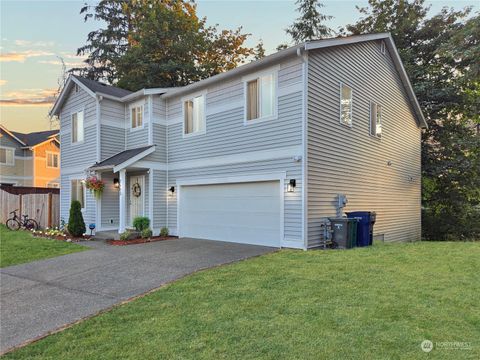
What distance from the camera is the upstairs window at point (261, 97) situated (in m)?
10.3

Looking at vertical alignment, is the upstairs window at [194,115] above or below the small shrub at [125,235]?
above

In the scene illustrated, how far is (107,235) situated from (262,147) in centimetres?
646

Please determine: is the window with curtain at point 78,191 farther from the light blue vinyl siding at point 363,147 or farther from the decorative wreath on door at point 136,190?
the light blue vinyl siding at point 363,147

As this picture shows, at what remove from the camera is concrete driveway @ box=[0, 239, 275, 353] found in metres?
5.11

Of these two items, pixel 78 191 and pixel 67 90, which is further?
pixel 67 90

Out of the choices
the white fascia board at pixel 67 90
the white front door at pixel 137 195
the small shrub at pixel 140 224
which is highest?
the white fascia board at pixel 67 90

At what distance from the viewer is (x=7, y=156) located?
2959 centimetres

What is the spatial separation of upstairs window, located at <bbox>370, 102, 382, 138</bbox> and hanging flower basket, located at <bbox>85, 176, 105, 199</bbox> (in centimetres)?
992

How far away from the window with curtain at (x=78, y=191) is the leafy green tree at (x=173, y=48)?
10.1 m

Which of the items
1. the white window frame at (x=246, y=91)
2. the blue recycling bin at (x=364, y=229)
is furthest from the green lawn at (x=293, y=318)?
the white window frame at (x=246, y=91)

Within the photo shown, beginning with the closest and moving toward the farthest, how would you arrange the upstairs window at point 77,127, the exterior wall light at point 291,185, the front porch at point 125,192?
the exterior wall light at point 291,185, the front porch at point 125,192, the upstairs window at point 77,127

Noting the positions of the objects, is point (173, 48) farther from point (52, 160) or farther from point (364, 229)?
point (364, 229)

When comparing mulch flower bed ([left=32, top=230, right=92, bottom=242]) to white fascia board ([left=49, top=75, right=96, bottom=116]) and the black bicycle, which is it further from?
white fascia board ([left=49, top=75, right=96, bottom=116])

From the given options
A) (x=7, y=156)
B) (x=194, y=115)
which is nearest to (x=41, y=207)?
(x=194, y=115)
